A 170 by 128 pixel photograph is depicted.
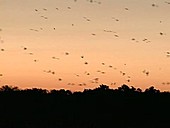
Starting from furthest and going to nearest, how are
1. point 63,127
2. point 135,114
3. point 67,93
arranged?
point 67,93, point 135,114, point 63,127

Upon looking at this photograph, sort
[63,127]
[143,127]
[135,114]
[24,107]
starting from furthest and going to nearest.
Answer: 1. [24,107]
2. [135,114]
3. [143,127]
4. [63,127]

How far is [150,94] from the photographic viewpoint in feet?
367

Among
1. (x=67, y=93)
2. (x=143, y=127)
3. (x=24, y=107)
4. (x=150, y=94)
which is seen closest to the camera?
(x=143, y=127)

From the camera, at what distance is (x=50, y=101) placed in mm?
113562

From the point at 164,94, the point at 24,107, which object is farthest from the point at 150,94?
the point at 24,107


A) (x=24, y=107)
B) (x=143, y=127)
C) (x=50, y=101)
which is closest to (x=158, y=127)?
(x=143, y=127)

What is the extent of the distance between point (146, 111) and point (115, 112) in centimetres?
495

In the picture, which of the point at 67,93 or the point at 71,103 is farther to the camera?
the point at 67,93

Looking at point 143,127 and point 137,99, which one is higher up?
point 137,99

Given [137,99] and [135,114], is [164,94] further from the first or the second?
[135,114]

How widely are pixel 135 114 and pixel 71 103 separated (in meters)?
14.3

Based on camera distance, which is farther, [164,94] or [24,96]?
[24,96]

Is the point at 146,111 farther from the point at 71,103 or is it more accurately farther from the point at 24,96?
the point at 24,96

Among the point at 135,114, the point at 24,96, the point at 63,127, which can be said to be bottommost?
the point at 63,127
